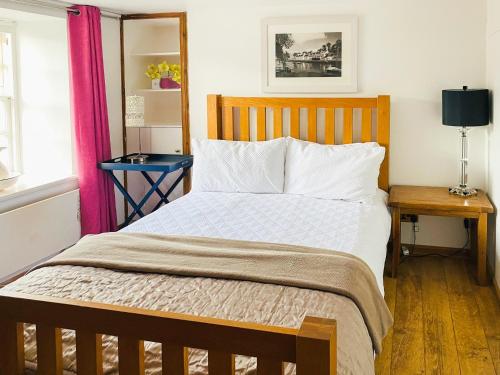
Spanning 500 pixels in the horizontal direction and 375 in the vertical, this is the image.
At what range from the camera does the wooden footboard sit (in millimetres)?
1277

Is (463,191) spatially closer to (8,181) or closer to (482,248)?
(482,248)

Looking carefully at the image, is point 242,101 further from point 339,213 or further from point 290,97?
point 339,213

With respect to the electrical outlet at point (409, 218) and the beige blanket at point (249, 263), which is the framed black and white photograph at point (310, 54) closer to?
the electrical outlet at point (409, 218)

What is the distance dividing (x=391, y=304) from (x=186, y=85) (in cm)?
239

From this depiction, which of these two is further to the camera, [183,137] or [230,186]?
[183,137]

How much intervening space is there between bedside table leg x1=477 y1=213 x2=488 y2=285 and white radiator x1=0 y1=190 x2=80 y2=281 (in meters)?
2.87

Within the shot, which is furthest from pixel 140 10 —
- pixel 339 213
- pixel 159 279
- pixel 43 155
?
pixel 159 279

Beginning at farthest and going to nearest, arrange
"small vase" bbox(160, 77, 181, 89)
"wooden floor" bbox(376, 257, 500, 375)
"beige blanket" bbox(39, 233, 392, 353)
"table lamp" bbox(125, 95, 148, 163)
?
"small vase" bbox(160, 77, 181, 89) → "table lamp" bbox(125, 95, 148, 163) → "wooden floor" bbox(376, 257, 500, 375) → "beige blanket" bbox(39, 233, 392, 353)

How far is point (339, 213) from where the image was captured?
3.40 metres

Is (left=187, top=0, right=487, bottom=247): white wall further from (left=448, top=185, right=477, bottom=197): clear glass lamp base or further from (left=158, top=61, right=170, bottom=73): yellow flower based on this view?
(left=158, top=61, right=170, bottom=73): yellow flower

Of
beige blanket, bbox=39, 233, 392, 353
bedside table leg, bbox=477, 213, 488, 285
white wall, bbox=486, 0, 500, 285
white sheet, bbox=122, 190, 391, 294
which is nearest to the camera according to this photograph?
beige blanket, bbox=39, 233, 392, 353

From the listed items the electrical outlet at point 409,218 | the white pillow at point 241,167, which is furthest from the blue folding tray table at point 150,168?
the electrical outlet at point 409,218

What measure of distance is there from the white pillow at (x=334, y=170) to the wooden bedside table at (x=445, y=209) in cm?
21

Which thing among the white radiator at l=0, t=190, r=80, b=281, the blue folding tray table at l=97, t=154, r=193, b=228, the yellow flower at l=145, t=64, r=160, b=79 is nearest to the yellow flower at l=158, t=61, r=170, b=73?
the yellow flower at l=145, t=64, r=160, b=79
